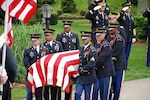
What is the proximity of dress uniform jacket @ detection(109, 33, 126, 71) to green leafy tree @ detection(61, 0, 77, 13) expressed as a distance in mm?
31787

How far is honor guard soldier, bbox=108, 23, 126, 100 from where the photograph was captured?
28.8 ft

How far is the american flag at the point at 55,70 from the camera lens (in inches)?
313

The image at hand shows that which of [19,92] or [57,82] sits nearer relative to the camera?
[57,82]

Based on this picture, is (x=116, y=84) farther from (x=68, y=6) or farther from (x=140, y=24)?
(x=68, y=6)

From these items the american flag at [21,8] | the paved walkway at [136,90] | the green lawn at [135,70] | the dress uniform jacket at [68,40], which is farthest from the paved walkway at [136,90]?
the american flag at [21,8]

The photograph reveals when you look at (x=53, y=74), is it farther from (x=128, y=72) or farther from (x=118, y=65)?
(x=128, y=72)

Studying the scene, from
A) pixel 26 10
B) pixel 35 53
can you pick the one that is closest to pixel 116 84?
pixel 35 53

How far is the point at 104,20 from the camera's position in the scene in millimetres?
11750

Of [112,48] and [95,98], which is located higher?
[112,48]

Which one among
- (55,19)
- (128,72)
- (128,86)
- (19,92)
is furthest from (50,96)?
(55,19)

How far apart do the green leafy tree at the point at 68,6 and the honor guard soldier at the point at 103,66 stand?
107ft

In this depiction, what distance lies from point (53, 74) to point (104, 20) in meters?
4.03

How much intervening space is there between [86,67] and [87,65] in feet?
0.12

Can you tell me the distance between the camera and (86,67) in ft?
25.7
